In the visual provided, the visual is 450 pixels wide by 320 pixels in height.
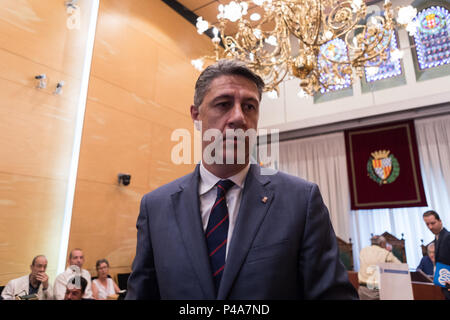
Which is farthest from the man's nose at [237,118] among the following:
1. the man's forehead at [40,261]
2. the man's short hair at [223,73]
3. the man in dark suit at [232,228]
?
the man's forehead at [40,261]

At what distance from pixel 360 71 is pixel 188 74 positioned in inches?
158

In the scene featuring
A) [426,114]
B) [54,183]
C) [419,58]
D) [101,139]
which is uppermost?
[419,58]

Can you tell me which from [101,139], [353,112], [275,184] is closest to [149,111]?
[101,139]

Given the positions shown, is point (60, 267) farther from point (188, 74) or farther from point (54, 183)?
point (188, 74)

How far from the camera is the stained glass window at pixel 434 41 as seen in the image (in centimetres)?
576

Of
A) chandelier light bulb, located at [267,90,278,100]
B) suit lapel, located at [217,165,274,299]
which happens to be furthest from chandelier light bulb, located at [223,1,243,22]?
suit lapel, located at [217,165,274,299]

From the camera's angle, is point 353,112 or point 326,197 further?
point 326,197

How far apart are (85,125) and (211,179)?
4.27 meters

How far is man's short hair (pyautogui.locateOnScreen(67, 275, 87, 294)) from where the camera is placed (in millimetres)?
3707

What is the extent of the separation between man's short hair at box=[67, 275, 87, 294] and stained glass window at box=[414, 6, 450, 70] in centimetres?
697

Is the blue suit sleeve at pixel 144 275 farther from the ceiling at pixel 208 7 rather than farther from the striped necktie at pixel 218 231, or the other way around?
the ceiling at pixel 208 7

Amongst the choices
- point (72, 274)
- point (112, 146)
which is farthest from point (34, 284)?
point (112, 146)

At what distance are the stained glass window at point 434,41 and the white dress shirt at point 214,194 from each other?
6371mm

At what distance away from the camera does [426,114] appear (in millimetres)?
6039
